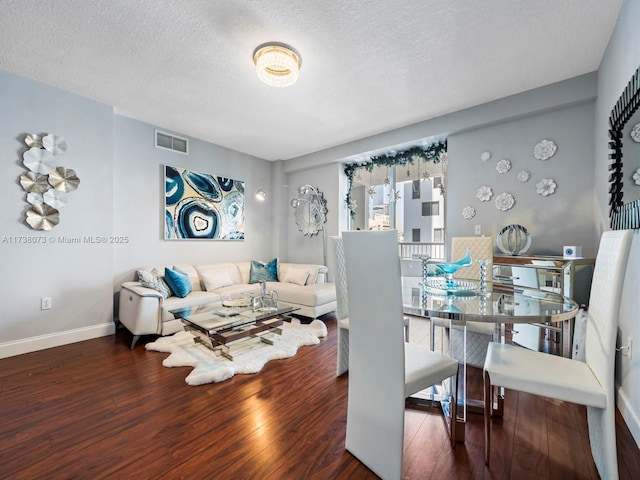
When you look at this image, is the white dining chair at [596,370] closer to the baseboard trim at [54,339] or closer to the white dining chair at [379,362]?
the white dining chair at [379,362]

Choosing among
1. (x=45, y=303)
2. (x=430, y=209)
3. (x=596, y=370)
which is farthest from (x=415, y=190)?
(x=45, y=303)

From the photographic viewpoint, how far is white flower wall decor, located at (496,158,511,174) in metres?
3.37

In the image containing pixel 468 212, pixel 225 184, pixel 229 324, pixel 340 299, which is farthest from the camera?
pixel 225 184

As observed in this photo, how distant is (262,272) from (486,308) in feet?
12.0

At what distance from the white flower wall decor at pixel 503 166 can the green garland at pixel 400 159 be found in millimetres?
774

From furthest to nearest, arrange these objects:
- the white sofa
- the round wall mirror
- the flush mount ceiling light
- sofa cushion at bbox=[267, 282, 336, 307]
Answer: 1. the round wall mirror
2. sofa cushion at bbox=[267, 282, 336, 307]
3. the white sofa
4. the flush mount ceiling light

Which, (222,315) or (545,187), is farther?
(545,187)

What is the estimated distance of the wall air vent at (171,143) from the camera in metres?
4.06

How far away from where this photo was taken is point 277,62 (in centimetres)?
231

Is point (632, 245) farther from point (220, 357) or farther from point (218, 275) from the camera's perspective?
point (218, 275)

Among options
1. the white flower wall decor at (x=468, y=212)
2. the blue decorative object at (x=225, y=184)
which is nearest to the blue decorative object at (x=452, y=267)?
the white flower wall decor at (x=468, y=212)

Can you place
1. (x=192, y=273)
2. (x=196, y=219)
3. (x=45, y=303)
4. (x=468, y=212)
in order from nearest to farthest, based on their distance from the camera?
(x=45, y=303) < (x=468, y=212) < (x=192, y=273) < (x=196, y=219)

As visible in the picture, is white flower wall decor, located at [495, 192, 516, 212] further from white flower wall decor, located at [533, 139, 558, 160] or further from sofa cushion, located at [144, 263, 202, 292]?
sofa cushion, located at [144, 263, 202, 292]

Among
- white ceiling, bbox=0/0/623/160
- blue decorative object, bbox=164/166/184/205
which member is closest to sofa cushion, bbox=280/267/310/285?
blue decorative object, bbox=164/166/184/205
